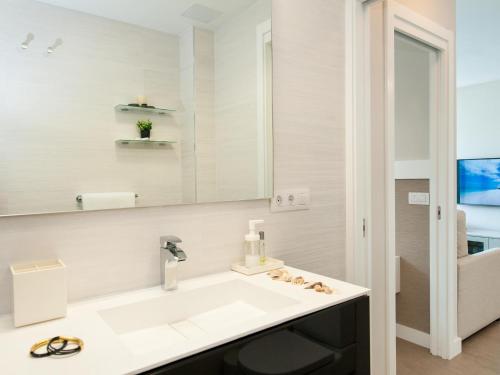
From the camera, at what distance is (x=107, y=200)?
107 centimetres

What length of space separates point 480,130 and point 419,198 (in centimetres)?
329

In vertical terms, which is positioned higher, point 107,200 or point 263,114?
point 263,114

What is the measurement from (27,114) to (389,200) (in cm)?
163

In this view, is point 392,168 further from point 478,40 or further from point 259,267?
point 478,40

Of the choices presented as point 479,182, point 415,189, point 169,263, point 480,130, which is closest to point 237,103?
point 169,263

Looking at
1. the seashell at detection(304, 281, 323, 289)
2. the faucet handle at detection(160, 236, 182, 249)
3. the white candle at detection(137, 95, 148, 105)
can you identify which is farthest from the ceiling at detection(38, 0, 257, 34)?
the seashell at detection(304, 281, 323, 289)

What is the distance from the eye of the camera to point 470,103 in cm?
517

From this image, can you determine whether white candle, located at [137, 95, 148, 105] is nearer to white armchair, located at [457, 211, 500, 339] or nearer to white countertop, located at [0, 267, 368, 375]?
white countertop, located at [0, 267, 368, 375]

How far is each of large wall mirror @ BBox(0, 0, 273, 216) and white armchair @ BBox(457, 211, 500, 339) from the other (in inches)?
74.6

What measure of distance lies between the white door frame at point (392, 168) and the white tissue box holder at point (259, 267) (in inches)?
19.9

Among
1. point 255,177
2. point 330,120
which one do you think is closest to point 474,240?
point 330,120

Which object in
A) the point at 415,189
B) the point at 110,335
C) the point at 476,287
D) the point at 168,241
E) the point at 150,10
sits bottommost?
the point at 476,287

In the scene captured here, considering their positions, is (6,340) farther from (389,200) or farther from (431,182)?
(431,182)

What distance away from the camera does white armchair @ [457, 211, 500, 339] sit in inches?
99.4
